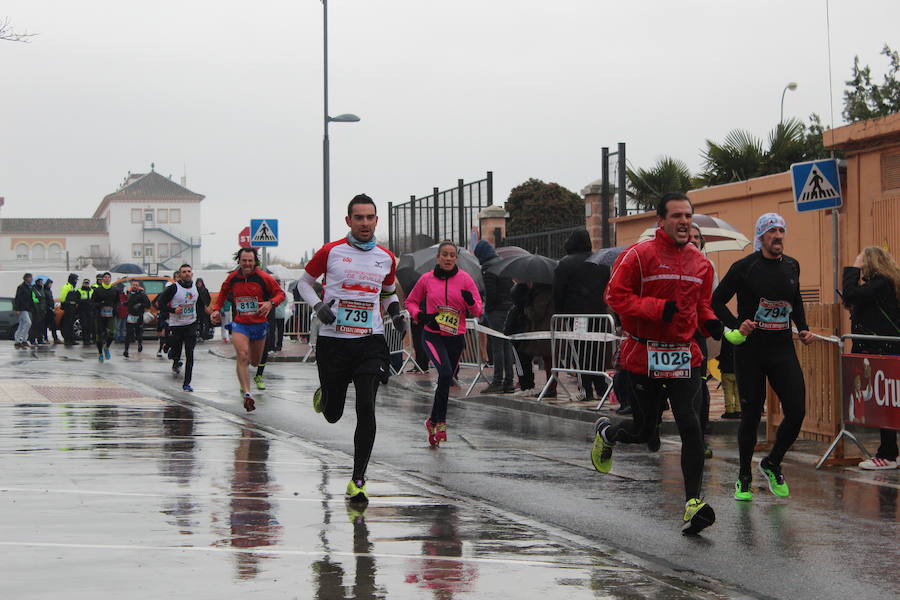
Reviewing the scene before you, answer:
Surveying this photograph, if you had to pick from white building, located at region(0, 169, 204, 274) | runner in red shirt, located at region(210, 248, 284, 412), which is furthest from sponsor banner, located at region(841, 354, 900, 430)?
white building, located at region(0, 169, 204, 274)

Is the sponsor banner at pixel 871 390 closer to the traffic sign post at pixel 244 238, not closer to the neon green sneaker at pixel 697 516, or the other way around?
the neon green sneaker at pixel 697 516

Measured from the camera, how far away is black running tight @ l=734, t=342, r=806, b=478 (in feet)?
29.2

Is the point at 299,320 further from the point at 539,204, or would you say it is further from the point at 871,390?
the point at 539,204

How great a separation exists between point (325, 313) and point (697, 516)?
2829 millimetres

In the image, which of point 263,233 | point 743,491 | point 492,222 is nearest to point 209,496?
point 743,491

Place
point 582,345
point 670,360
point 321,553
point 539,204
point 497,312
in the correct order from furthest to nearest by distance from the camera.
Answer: point 539,204
point 497,312
point 582,345
point 670,360
point 321,553

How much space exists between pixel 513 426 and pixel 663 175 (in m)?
16.2

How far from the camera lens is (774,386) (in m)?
9.07

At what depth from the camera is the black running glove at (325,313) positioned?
8.80 m

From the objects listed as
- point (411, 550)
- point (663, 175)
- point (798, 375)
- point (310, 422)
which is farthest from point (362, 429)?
point (663, 175)

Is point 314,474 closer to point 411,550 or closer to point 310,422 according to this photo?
point 411,550

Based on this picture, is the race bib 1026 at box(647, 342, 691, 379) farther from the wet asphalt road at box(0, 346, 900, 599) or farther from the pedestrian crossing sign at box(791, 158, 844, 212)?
the pedestrian crossing sign at box(791, 158, 844, 212)

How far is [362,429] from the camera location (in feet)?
28.9

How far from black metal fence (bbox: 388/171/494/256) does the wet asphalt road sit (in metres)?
19.8
